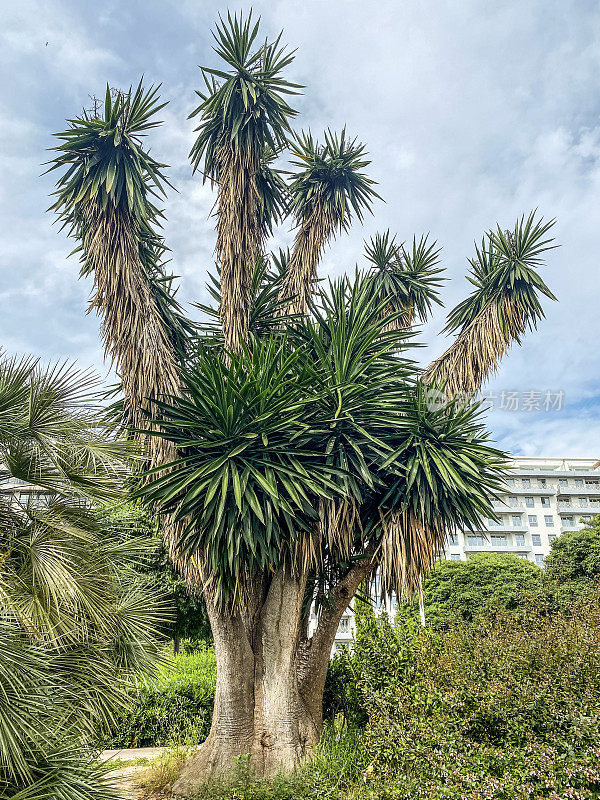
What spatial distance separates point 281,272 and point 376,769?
7.93 m

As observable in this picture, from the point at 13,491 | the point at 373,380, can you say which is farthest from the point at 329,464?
the point at 13,491

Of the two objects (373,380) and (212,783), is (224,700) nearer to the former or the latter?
(212,783)

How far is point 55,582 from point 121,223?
17.9 ft

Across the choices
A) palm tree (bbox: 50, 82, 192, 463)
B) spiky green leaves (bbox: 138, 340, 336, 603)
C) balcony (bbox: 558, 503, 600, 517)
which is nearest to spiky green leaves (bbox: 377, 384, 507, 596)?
spiky green leaves (bbox: 138, 340, 336, 603)

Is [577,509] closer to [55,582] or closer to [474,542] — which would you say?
[474,542]

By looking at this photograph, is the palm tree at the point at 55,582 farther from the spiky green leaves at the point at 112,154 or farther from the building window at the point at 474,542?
the building window at the point at 474,542

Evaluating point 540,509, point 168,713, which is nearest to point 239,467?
point 168,713

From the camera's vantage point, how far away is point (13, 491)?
4.59m

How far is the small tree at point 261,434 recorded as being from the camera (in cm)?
722

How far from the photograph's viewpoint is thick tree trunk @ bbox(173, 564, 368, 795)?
7598 millimetres

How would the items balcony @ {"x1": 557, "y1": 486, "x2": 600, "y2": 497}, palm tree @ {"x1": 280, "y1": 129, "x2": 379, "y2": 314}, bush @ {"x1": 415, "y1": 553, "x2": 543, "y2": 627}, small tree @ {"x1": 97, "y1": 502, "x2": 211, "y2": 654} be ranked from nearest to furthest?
palm tree @ {"x1": 280, "y1": 129, "x2": 379, "y2": 314}
small tree @ {"x1": 97, "y1": 502, "x2": 211, "y2": 654}
bush @ {"x1": 415, "y1": 553, "x2": 543, "y2": 627}
balcony @ {"x1": 557, "y1": 486, "x2": 600, "y2": 497}

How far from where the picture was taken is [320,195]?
10.6 meters

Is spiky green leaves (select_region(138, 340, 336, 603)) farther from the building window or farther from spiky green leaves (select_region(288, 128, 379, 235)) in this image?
the building window

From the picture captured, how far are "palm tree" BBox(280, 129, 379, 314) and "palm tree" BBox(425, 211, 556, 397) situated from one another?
2.44 m
